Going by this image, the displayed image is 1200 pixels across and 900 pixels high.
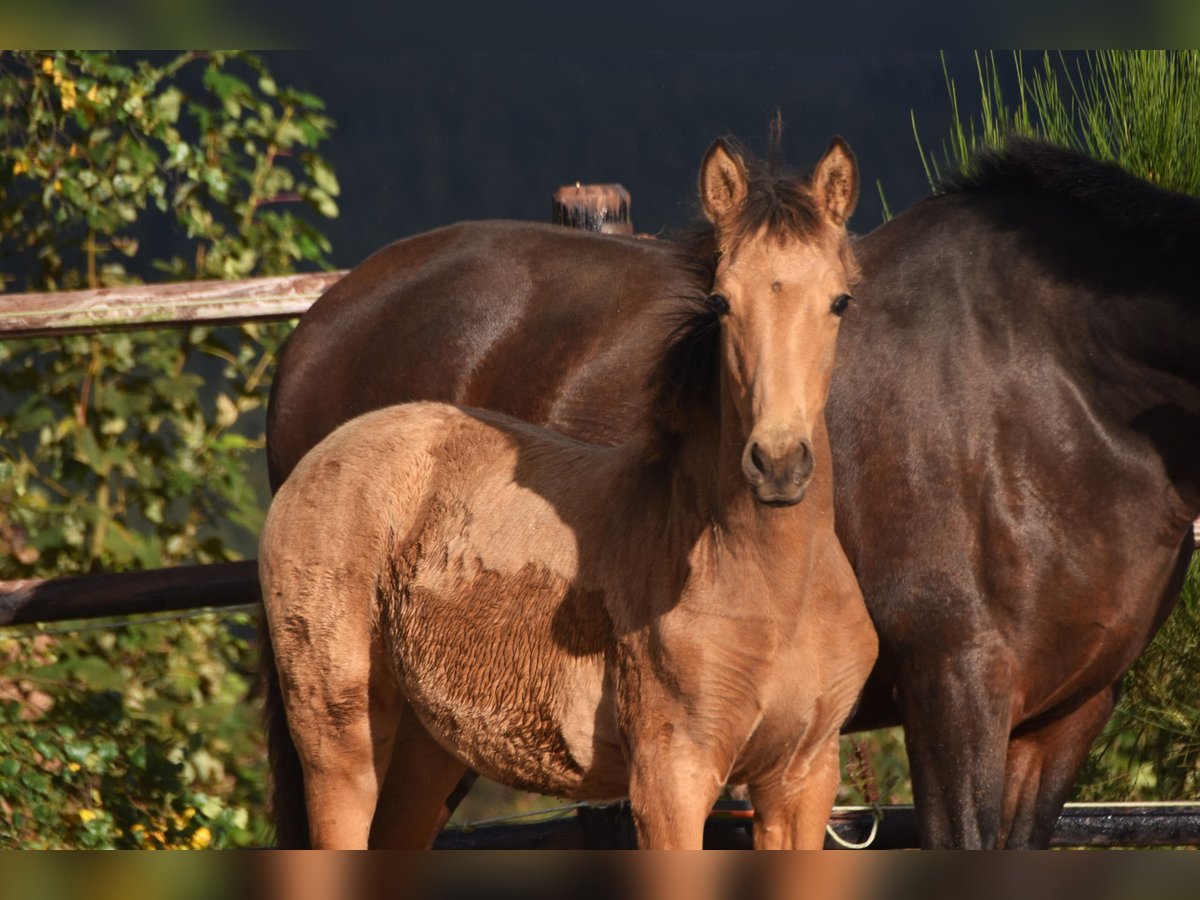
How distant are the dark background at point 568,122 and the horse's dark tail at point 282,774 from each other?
3.09m

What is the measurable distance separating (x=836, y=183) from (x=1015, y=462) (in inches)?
38.6

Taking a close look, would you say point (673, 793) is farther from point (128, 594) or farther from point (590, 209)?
point (590, 209)

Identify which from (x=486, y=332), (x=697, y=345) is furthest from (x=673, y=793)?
(x=486, y=332)

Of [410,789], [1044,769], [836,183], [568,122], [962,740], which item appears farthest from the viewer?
[568,122]

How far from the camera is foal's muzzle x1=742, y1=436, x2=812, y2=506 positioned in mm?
2102

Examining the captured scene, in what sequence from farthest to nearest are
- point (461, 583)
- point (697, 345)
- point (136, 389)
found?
point (136, 389) → point (461, 583) → point (697, 345)

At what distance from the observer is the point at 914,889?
21.8 inches

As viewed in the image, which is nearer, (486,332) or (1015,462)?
(1015,462)

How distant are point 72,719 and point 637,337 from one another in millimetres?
2414

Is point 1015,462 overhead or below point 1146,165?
below

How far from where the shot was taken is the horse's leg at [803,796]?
2.50m

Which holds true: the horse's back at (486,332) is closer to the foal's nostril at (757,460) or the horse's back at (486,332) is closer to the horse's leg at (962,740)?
the horse's leg at (962,740)

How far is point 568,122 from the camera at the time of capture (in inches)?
236

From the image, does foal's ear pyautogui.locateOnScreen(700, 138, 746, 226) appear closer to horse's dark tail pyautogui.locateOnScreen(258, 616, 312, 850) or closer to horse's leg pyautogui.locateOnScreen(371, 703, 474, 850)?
horse's leg pyautogui.locateOnScreen(371, 703, 474, 850)
